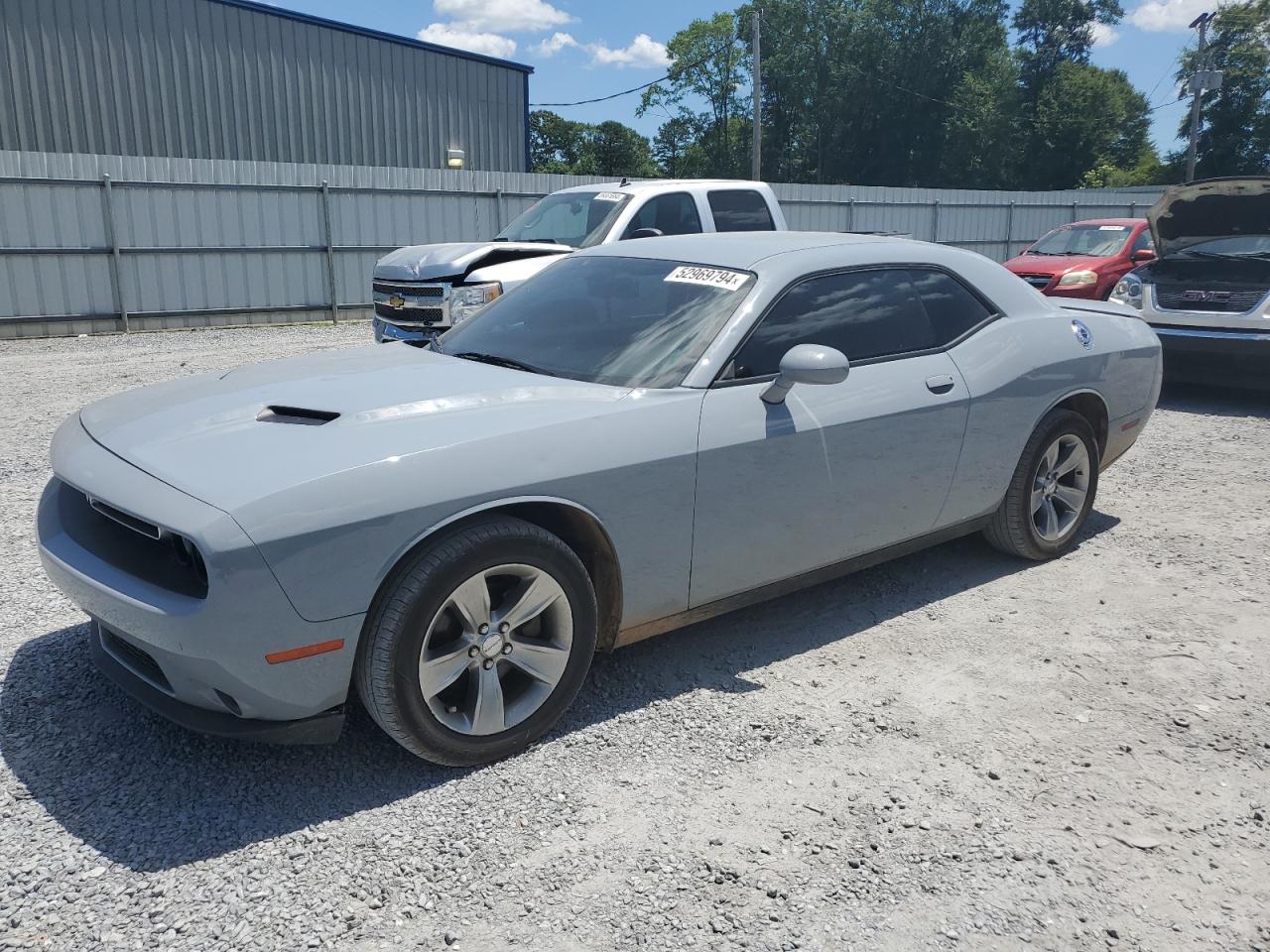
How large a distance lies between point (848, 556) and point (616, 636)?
1.10 meters

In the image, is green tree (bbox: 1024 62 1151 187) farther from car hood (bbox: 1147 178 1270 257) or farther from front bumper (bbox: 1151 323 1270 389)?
front bumper (bbox: 1151 323 1270 389)

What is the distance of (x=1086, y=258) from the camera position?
12.7m

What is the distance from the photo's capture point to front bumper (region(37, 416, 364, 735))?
2.56 meters

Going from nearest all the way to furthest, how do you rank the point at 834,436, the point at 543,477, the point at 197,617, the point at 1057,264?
the point at 197,617 < the point at 543,477 < the point at 834,436 < the point at 1057,264

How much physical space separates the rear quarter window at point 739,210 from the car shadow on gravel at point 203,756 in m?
6.50

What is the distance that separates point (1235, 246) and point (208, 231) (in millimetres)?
13091

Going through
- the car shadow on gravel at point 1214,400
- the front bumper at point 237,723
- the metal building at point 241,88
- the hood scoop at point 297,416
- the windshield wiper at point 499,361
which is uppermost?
the metal building at point 241,88

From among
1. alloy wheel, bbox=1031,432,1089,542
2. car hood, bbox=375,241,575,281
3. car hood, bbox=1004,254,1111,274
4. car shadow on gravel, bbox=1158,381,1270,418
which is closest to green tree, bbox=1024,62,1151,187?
car hood, bbox=1004,254,1111,274

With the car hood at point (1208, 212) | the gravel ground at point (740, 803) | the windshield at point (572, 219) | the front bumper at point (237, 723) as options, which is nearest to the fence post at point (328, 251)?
the windshield at point (572, 219)

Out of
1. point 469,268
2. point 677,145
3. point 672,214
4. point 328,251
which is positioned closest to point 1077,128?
point 677,145

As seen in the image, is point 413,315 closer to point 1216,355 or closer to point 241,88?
point 1216,355

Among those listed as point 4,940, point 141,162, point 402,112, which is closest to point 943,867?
point 4,940

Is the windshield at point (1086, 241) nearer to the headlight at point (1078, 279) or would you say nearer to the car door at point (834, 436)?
the headlight at point (1078, 279)

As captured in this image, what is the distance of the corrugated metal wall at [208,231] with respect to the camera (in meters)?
13.6
